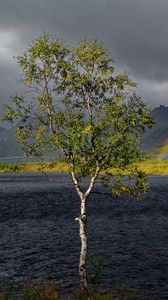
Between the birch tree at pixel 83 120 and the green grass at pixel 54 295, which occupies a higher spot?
the birch tree at pixel 83 120

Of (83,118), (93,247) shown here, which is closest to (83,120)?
(83,118)

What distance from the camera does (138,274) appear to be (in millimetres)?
45969

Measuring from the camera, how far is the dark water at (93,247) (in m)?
44.1

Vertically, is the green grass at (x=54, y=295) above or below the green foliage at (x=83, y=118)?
below

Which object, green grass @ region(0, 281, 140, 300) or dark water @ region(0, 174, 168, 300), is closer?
green grass @ region(0, 281, 140, 300)

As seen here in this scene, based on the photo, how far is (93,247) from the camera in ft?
197

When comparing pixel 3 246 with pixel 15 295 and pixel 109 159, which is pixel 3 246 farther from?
pixel 109 159

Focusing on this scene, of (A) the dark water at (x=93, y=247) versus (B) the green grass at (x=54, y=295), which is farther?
(A) the dark water at (x=93, y=247)

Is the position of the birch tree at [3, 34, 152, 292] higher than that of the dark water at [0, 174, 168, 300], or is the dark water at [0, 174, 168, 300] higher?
the birch tree at [3, 34, 152, 292]

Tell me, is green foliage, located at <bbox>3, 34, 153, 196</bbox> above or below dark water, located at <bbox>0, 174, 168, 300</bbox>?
above

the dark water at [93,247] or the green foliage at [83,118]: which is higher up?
the green foliage at [83,118]

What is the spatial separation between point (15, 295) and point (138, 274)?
1525 centimetres

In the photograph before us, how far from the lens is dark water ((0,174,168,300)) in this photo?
44.1m

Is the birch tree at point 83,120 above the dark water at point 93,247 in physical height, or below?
above
